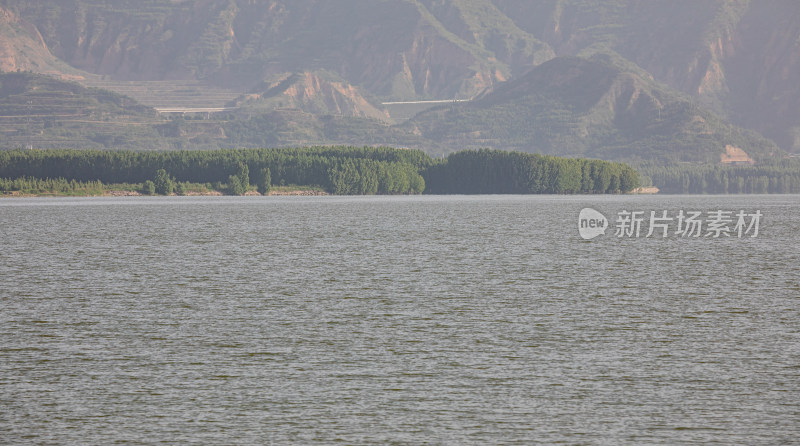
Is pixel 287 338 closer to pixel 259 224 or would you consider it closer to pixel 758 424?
pixel 758 424

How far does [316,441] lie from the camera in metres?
29.5

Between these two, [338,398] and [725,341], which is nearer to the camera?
[338,398]

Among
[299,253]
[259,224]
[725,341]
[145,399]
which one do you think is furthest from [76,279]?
[259,224]

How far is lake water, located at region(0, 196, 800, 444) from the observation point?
102ft

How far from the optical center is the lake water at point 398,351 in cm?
3102

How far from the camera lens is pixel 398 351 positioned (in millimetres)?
41875

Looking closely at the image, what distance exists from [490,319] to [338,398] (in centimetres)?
1843

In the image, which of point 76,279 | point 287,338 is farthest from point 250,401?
point 76,279

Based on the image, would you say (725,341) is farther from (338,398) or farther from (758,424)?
(338,398)

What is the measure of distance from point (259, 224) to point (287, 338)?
116684 mm

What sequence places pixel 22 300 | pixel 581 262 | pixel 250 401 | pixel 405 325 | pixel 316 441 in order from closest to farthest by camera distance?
1. pixel 316 441
2. pixel 250 401
3. pixel 405 325
4. pixel 22 300
5. pixel 581 262

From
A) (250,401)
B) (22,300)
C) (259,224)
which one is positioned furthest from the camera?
(259,224)

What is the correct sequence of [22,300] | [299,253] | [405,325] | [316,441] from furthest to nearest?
[299,253] → [22,300] → [405,325] → [316,441]

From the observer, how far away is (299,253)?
96.8m
